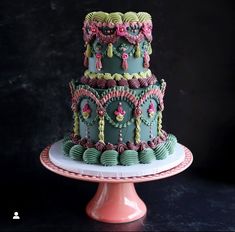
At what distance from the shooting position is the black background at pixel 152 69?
4.63 metres

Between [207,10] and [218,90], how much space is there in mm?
619

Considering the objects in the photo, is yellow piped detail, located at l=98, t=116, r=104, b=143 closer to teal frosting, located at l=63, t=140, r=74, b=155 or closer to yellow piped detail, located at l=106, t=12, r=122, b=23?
teal frosting, located at l=63, t=140, r=74, b=155

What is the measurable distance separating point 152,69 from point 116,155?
1.29 meters

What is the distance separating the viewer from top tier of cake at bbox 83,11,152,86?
3629 mm

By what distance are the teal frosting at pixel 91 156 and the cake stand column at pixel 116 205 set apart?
34cm

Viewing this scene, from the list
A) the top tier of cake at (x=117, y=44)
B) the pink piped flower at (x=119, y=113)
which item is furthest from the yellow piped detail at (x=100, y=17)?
the pink piped flower at (x=119, y=113)

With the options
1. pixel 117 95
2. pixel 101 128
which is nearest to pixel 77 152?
pixel 101 128

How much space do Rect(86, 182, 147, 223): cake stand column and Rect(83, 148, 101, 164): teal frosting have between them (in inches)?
13.4

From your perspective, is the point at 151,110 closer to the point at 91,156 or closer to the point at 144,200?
the point at 91,156

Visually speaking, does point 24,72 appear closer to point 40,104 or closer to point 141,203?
point 40,104

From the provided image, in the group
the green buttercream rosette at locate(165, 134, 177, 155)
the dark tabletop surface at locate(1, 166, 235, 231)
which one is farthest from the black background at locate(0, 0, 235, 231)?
the green buttercream rosette at locate(165, 134, 177, 155)

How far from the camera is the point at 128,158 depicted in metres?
3.65

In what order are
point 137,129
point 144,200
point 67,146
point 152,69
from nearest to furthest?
point 137,129, point 67,146, point 144,200, point 152,69

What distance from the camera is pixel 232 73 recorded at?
4750 millimetres
